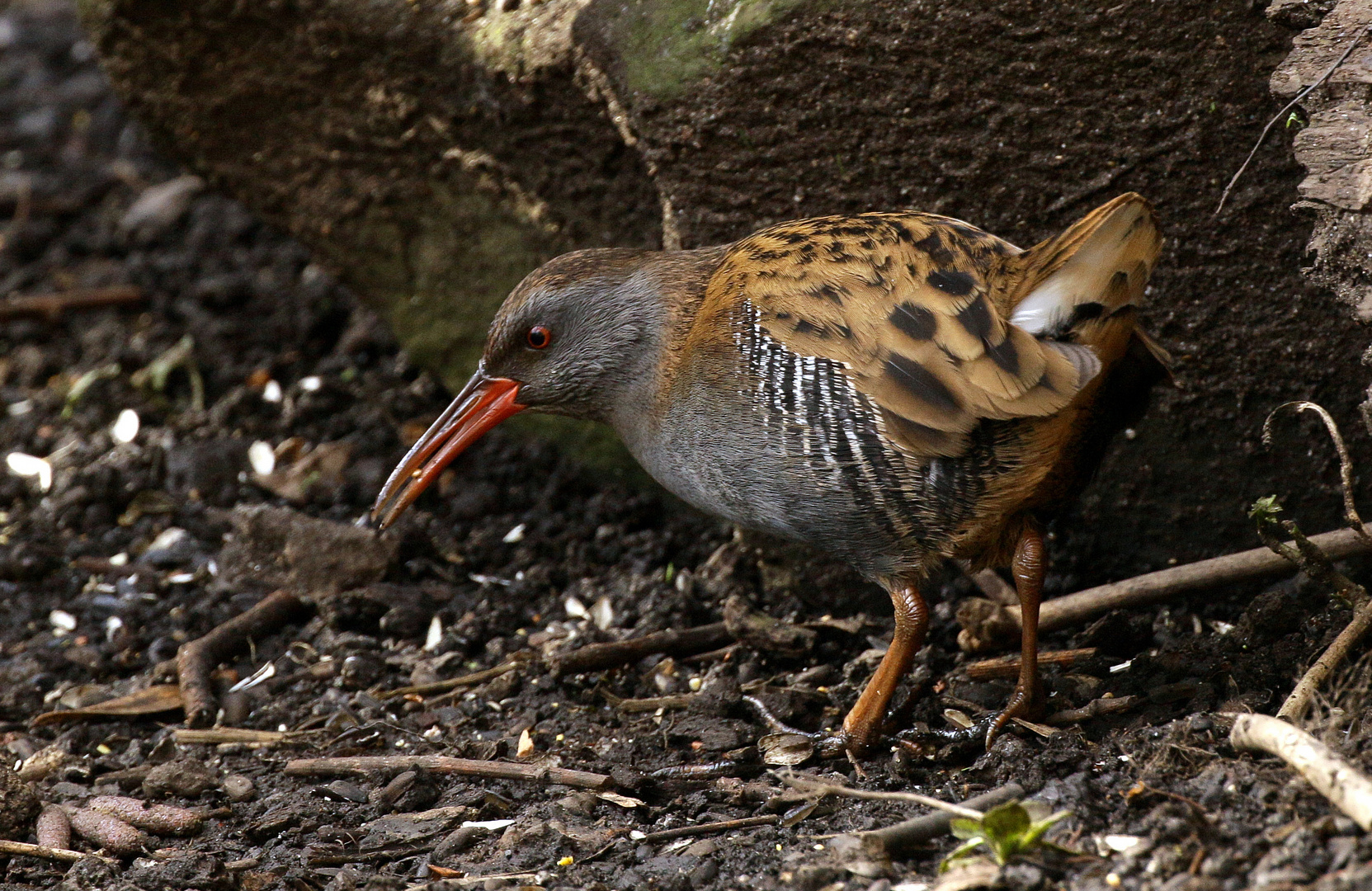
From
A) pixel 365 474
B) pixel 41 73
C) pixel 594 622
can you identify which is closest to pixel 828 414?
pixel 594 622

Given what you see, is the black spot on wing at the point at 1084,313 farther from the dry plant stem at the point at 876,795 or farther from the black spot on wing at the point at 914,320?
the dry plant stem at the point at 876,795

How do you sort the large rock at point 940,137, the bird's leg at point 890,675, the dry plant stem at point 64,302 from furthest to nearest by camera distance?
the dry plant stem at point 64,302 → the large rock at point 940,137 → the bird's leg at point 890,675

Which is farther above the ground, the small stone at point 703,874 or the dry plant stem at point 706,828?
the small stone at point 703,874

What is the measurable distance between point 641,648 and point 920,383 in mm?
1522

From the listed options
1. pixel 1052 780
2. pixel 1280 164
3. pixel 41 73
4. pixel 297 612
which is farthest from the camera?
pixel 41 73

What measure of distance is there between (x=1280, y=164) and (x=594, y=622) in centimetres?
265

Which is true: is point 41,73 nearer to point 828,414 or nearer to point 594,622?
point 594,622

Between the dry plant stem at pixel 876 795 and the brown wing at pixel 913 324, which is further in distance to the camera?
the brown wing at pixel 913 324

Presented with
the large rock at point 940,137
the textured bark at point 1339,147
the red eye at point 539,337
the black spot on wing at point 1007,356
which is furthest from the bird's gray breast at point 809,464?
the textured bark at point 1339,147

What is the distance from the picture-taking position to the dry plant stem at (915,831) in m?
2.81

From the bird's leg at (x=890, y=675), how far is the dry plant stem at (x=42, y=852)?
200 cm

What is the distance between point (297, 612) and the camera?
187 inches

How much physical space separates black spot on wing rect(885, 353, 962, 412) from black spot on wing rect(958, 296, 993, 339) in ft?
0.52

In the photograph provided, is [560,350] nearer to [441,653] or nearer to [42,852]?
[441,653]
